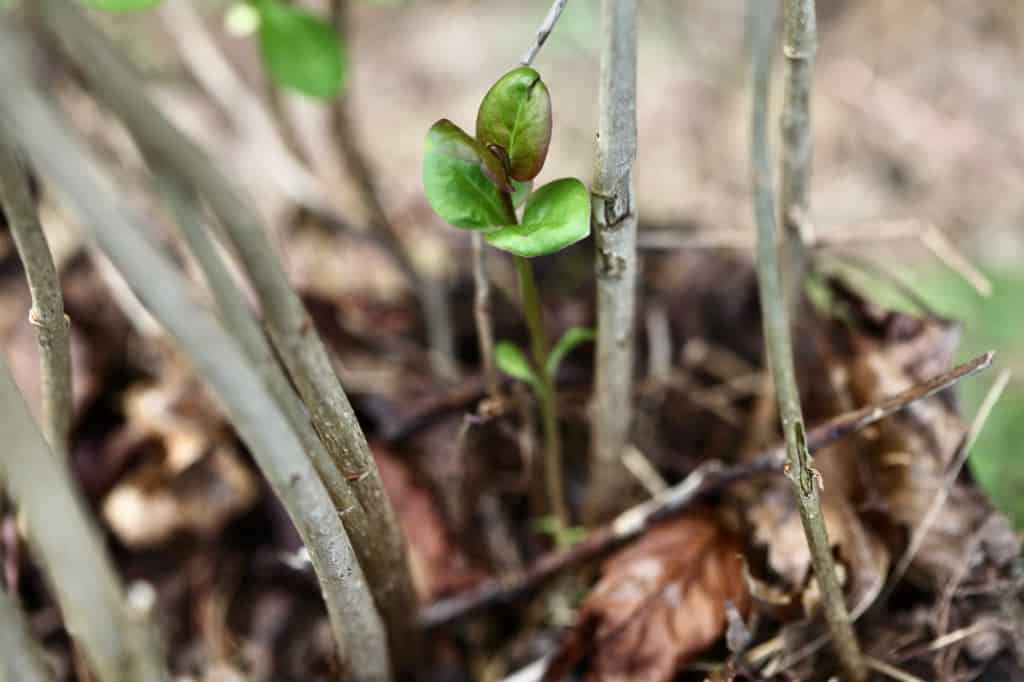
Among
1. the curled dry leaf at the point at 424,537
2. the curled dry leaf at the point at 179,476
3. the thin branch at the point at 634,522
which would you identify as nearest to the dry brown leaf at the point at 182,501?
the curled dry leaf at the point at 179,476

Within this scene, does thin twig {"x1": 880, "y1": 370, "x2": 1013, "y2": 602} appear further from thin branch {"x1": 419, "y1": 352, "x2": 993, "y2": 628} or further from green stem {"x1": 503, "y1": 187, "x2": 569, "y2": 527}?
green stem {"x1": 503, "y1": 187, "x2": 569, "y2": 527}

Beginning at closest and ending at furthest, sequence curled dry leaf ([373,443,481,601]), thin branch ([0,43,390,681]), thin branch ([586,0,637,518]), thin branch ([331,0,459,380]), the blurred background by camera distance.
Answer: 1. thin branch ([0,43,390,681])
2. thin branch ([586,0,637,518])
3. curled dry leaf ([373,443,481,601])
4. thin branch ([331,0,459,380])
5. the blurred background

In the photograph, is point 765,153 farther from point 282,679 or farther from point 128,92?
point 282,679

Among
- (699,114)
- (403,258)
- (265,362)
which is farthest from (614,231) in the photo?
(699,114)

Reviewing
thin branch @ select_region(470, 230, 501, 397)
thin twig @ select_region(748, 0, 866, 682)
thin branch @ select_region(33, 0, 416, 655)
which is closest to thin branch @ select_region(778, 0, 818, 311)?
thin twig @ select_region(748, 0, 866, 682)

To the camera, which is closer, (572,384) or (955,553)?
(955,553)

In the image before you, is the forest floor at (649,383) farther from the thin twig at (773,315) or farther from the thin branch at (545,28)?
the thin branch at (545,28)

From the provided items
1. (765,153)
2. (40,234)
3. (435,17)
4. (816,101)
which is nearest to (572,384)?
(765,153)
